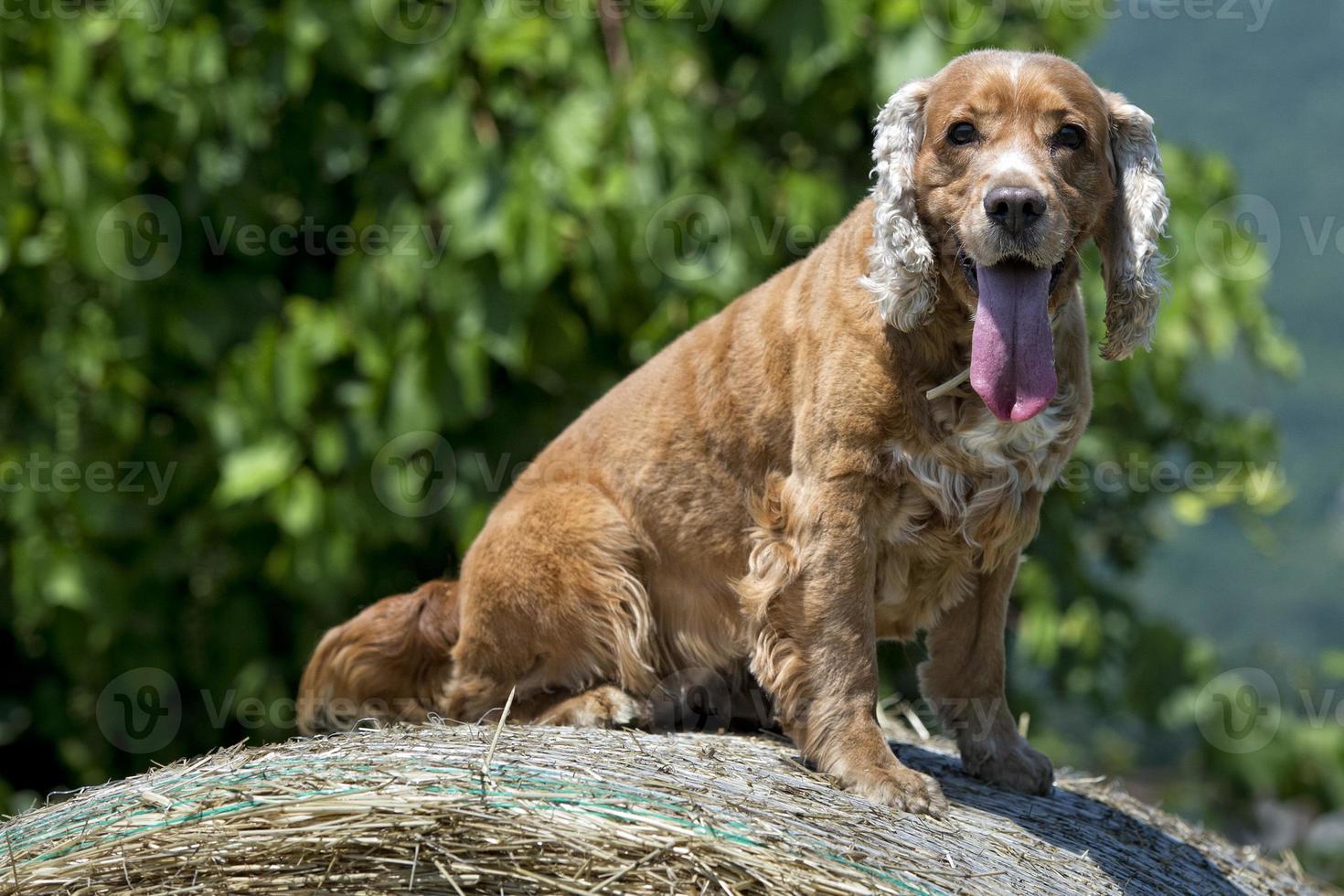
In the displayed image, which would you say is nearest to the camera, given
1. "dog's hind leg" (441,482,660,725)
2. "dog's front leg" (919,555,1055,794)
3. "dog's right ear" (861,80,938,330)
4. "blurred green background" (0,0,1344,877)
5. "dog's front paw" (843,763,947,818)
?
"dog's right ear" (861,80,938,330)

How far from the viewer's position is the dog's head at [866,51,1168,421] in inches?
137

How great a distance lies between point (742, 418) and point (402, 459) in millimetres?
2804

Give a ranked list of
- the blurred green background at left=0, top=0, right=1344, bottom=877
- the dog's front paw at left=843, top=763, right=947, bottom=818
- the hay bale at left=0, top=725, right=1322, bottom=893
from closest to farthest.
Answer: the hay bale at left=0, top=725, right=1322, bottom=893, the dog's front paw at left=843, top=763, right=947, bottom=818, the blurred green background at left=0, top=0, right=1344, bottom=877

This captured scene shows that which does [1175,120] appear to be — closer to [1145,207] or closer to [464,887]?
[1145,207]

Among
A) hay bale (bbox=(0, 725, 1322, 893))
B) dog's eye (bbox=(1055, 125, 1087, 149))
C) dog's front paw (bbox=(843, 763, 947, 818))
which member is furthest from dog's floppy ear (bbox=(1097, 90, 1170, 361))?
hay bale (bbox=(0, 725, 1322, 893))

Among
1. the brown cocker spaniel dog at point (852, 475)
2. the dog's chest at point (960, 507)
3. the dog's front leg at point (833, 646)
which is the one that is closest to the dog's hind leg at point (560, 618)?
the brown cocker spaniel dog at point (852, 475)

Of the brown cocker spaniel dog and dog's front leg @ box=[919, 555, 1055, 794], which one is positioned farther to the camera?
dog's front leg @ box=[919, 555, 1055, 794]

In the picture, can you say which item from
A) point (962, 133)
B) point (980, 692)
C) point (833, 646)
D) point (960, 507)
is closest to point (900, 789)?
point (833, 646)

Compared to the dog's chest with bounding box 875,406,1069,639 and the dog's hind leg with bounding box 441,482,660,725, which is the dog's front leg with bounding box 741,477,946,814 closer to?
the dog's chest with bounding box 875,406,1069,639

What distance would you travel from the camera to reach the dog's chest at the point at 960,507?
374 centimetres

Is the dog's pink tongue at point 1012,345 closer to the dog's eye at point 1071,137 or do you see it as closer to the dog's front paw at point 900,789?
the dog's eye at point 1071,137

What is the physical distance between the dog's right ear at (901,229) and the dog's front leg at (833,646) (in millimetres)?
501

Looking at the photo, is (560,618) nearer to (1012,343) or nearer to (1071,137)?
(1012,343)

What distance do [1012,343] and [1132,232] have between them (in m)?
0.45
